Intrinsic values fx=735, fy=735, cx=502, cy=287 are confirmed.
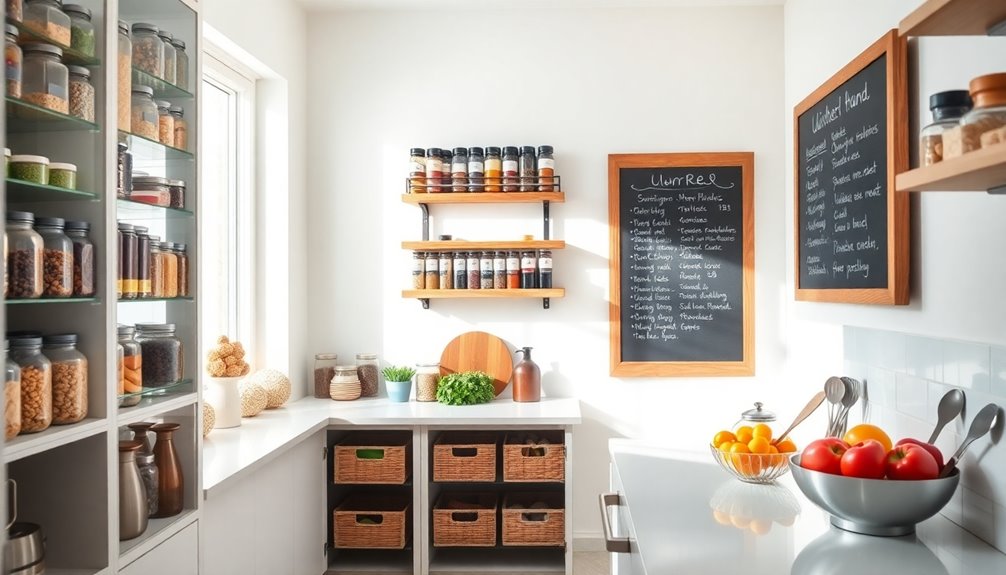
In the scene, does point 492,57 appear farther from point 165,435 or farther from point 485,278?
point 165,435

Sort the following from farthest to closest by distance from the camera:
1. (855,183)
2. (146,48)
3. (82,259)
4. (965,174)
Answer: (855,183), (146,48), (82,259), (965,174)

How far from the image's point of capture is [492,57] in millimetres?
3588

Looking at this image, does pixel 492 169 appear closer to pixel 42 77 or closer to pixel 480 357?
pixel 480 357

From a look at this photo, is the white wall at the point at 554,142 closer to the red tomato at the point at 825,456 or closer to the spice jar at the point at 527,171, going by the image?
the spice jar at the point at 527,171

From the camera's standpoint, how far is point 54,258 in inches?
61.4

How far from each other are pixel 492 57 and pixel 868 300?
2.12 m

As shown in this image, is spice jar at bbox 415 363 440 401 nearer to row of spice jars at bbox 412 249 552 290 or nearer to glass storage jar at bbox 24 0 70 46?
row of spice jars at bbox 412 249 552 290

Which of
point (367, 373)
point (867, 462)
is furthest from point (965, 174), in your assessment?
point (367, 373)

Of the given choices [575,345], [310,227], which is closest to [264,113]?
[310,227]

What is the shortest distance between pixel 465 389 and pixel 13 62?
7.25 ft

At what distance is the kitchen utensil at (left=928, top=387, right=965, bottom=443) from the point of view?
170 cm

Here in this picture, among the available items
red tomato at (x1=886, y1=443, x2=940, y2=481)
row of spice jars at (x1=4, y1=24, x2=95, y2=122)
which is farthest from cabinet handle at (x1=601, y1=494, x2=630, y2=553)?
row of spice jars at (x1=4, y1=24, x2=95, y2=122)

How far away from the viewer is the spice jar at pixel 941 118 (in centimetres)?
112

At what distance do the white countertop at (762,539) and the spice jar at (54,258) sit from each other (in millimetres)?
1345
